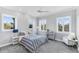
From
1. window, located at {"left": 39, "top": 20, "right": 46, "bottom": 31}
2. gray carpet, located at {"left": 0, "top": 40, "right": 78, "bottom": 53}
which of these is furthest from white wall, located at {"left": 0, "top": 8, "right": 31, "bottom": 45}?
window, located at {"left": 39, "top": 20, "right": 46, "bottom": 31}

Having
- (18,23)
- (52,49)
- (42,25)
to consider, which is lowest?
(52,49)

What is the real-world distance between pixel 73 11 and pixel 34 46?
1.90m

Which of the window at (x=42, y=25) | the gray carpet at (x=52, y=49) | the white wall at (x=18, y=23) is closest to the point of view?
the gray carpet at (x=52, y=49)

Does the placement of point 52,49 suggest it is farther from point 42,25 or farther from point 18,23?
point 18,23

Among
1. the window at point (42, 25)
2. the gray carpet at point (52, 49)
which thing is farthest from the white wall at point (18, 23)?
the window at point (42, 25)

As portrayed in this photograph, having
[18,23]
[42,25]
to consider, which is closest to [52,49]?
[42,25]

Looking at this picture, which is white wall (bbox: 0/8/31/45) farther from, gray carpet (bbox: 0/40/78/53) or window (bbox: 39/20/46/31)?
window (bbox: 39/20/46/31)

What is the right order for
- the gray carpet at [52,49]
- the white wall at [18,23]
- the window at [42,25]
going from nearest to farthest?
1. the gray carpet at [52,49]
2. the white wall at [18,23]
3. the window at [42,25]

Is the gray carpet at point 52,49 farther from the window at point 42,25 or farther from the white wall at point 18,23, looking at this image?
the window at point 42,25

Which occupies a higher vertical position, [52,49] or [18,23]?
[18,23]

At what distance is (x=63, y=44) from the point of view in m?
2.61

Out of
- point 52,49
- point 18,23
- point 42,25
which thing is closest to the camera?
point 52,49
